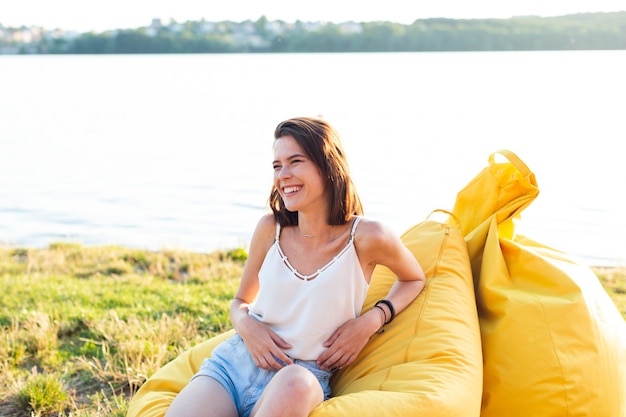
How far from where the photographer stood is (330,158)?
2.89m

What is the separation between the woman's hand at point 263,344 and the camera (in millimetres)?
2789

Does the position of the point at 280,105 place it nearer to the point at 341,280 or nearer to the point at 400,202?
the point at 400,202

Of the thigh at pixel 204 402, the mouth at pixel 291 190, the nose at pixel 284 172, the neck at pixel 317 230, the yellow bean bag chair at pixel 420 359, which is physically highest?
the nose at pixel 284 172

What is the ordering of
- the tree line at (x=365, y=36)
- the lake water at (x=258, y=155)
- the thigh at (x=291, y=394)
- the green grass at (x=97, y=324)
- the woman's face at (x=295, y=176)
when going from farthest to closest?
1. the tree line at (x=365, y=36)
2. the lake water at (x=258, y=155)
3. the green grass at (x=97, y=324)
4. the woman's face at (x=295, y=176)
5. the thigh at (x=291, y=394)

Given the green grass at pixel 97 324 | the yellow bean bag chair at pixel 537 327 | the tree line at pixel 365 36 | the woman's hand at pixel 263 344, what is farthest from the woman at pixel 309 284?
the tree line at pixel 365 36

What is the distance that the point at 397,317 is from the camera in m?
3.13

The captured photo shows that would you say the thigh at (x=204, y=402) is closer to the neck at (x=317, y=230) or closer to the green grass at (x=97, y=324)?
the neck at (x=317, y=230)

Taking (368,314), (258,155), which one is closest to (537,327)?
(368,314)

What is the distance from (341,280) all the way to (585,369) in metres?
1.03

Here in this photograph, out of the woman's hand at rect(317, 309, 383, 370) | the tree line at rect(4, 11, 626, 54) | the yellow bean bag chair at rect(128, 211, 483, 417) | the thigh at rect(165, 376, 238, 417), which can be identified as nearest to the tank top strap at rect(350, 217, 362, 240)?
the woman's hand at rect(317, 309, 383, 370)

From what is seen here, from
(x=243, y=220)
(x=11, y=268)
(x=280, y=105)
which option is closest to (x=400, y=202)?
(x=243, y=220)

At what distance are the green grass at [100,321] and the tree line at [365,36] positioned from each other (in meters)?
28.0

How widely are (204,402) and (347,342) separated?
1.83 feet

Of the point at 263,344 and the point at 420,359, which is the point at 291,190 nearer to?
the point at 263,344
